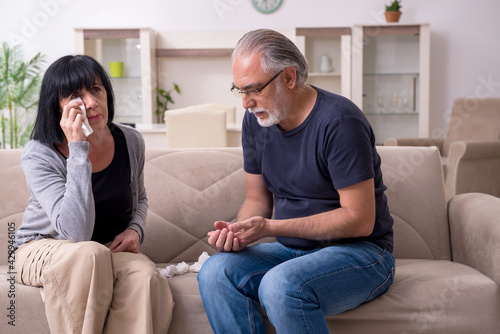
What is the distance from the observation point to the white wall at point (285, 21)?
5785 millimetres

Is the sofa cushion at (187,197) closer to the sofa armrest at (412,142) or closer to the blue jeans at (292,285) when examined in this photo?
the blue jeans at (292,285)

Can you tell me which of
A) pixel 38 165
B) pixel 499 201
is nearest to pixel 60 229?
pixel 38 165

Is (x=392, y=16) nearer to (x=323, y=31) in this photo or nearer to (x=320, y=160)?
(x=323, y=31)

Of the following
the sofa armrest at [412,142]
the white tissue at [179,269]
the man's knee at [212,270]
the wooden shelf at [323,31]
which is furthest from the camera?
the wooden shelf at [323,31]

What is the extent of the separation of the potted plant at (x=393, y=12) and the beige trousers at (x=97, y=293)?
4.62 meters

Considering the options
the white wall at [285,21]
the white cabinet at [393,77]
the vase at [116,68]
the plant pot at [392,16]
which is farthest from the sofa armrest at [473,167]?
the vase at [116,68]

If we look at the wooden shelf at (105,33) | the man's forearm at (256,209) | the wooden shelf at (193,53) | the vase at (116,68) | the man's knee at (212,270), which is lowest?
the man's knee at (212,270)

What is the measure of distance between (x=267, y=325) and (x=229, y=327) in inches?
4.9

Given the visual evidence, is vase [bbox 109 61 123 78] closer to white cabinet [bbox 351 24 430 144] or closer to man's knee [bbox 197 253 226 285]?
white cabinet [bbox 351 24 430 144]

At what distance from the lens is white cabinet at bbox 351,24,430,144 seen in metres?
5.50

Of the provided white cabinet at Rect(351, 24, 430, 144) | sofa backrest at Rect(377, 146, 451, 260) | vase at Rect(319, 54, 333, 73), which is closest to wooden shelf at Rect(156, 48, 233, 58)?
vase at Rect(319, 54, 333, 73)

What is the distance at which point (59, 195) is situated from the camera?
155 cm

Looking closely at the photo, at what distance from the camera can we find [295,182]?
64.2 inches

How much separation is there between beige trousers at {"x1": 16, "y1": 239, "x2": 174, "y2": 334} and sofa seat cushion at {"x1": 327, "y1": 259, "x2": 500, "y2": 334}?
0.49m
